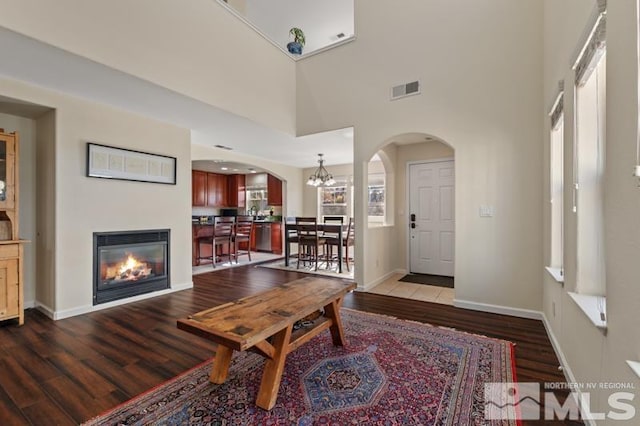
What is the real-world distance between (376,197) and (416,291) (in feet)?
10.5

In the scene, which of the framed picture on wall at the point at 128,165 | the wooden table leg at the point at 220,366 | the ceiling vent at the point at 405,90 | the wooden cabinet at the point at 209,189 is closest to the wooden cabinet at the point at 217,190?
the wooden cabinet at the point at 209,189

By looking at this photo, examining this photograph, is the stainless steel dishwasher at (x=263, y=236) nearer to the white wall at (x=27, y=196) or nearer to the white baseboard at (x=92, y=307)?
the white baseboard at (x=92, y=307)

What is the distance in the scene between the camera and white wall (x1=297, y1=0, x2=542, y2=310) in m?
3.19

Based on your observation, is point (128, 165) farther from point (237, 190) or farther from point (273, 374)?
point (237, 190)

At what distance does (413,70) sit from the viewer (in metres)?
3.90

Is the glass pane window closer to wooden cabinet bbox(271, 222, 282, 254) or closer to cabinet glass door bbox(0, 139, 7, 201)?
wooden cabinet bbox(271, 222, 282, 254)

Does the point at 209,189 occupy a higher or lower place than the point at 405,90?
lower

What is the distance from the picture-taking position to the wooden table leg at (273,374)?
1.69 metres

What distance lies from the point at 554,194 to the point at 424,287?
2.30 metres

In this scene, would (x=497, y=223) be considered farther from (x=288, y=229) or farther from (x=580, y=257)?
(x=288, y=229)

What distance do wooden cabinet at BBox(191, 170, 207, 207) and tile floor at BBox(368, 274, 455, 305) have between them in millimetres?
6171

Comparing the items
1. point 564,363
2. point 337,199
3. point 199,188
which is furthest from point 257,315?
point 199,188

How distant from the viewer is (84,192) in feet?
10.9

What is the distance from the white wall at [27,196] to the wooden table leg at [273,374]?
3554 mm
